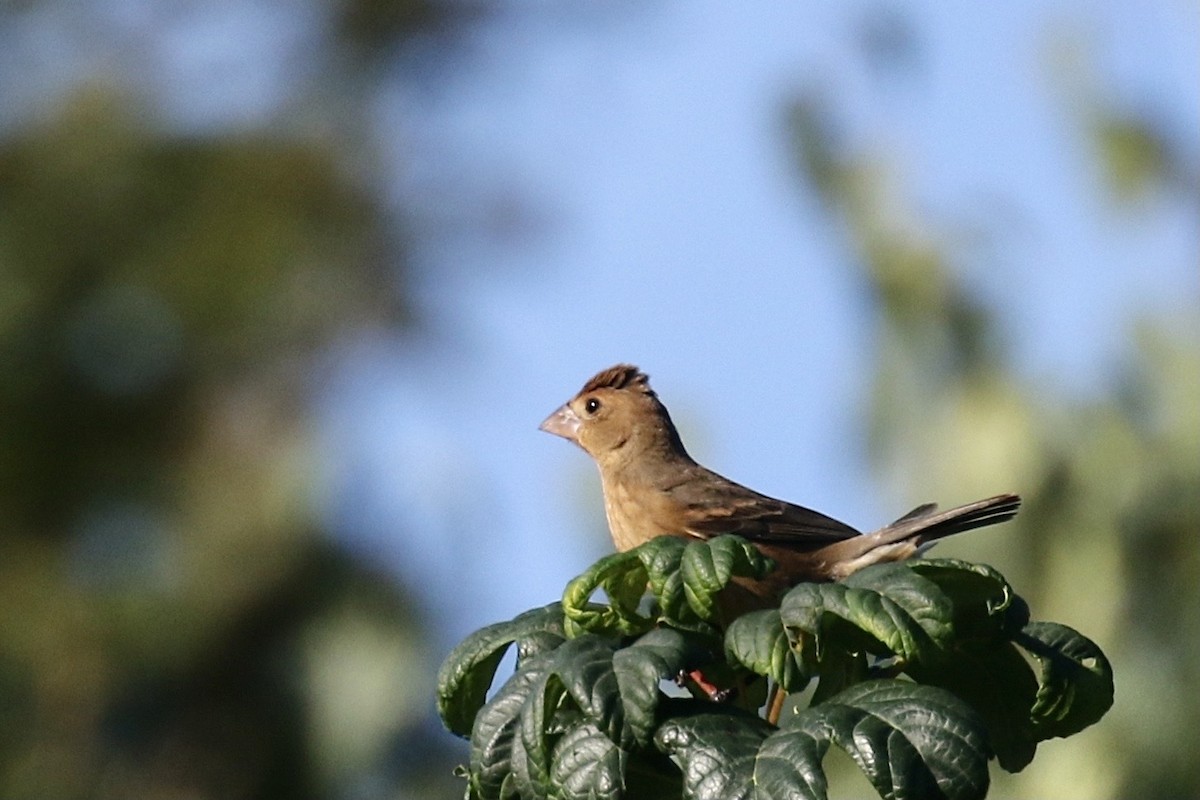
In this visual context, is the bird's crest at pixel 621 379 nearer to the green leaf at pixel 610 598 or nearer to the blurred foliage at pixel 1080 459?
the blurred foliage at pixel 1080 459

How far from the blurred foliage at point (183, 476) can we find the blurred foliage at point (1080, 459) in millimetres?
3927

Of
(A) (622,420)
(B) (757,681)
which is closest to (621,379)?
(A) (622,420)

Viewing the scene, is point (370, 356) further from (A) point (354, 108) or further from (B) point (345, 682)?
(B) point (345, 682)

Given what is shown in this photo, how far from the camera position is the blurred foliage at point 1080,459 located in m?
6.56

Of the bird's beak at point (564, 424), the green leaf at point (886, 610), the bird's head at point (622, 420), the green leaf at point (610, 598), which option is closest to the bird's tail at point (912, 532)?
the bird's head at point (622, 420)

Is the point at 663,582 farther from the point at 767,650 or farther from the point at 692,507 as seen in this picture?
the point at 692,507

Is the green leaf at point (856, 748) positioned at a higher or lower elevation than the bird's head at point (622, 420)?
lower

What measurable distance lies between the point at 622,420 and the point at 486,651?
3060 millimetres

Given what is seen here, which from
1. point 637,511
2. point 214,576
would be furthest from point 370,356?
point 637,511

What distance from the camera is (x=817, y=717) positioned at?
346cm

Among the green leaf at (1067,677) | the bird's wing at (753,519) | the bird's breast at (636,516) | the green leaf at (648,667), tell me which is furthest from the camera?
the bird's breast at (636,516)

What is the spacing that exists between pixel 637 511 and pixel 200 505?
25.9 ft

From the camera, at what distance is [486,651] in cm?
389

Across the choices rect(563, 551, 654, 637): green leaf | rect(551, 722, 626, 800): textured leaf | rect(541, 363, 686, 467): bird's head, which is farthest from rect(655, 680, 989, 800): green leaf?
rect(541, 363, 686, 467): bird's head
